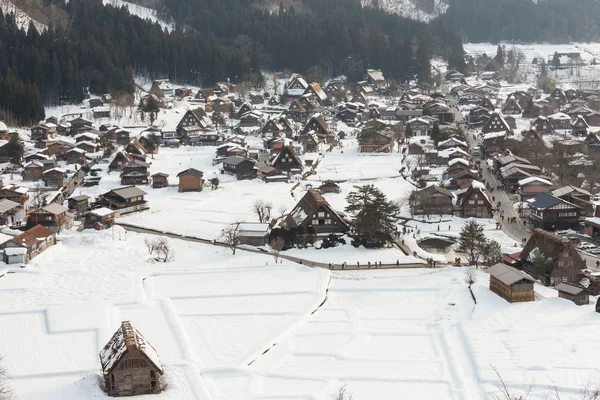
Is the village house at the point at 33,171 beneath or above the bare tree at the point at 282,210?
above

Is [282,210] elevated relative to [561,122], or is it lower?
lower

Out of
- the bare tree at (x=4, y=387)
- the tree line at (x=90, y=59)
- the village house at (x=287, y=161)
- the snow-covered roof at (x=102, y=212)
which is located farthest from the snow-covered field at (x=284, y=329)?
the tree line at (x=90, y=59)

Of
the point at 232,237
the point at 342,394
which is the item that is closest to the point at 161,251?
the point at 232,237

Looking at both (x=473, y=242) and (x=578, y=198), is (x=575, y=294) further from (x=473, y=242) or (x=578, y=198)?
(x=578, y=198)

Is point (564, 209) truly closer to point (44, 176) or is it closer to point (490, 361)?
point (490, 361)

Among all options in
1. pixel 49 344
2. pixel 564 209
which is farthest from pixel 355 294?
pixel 564 209

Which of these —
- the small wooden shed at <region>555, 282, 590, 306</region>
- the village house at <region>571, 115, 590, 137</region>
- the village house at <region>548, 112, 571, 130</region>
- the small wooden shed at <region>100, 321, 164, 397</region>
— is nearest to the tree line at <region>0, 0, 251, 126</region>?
the village house at <region>548, 112, 571, 130</region>

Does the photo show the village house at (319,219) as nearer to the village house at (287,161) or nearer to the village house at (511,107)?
the village house at (287,161)
